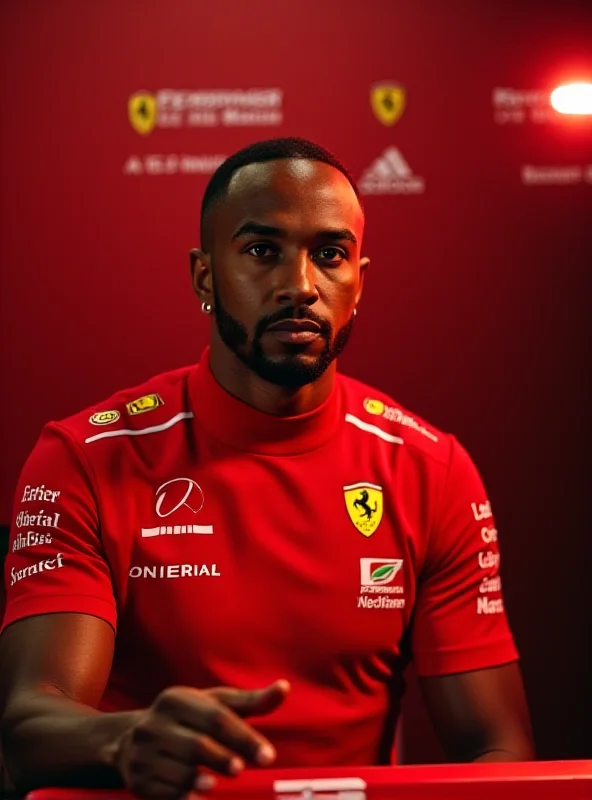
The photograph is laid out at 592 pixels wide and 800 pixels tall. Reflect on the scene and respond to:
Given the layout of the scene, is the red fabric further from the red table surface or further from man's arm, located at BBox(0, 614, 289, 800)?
the red table surface

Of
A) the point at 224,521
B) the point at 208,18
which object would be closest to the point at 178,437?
the point at 224,521

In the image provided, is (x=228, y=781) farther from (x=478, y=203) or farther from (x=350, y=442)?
(x=478, y=203)

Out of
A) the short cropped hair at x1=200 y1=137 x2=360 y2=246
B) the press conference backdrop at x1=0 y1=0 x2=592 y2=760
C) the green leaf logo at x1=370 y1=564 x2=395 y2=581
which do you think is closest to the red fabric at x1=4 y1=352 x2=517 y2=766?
the green leaf logo at x1=370 y1=564 x2=395 y2=581

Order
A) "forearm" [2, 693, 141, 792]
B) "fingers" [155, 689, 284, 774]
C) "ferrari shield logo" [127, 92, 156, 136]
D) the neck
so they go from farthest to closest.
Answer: "ferrari shield logo" [127, 92, 156, 136]
the neck
"forearm" [2, 693, 141, 792]
"fingers" [155, 689, 284, 774]

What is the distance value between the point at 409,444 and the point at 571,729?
4.08 feet

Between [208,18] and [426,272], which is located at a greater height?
[208,18]

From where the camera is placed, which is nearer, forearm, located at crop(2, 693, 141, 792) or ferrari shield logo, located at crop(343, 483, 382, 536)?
forearm, located at crop(2, 693, 141, 792)

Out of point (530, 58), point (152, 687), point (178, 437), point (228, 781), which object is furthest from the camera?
point (530, 58)

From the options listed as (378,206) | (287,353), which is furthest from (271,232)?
(378,206)

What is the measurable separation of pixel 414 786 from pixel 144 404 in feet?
2.56

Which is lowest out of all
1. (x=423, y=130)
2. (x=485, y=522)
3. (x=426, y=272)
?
(x=485, y=522)

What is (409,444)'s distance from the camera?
1.58 m

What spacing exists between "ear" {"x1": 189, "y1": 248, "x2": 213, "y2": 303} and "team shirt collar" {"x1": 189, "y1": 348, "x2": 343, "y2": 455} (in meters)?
0.13

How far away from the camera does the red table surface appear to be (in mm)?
904
